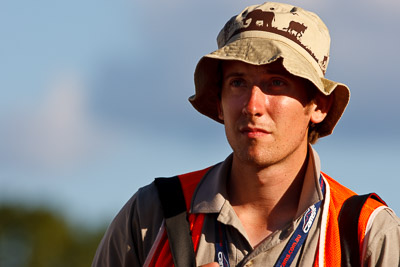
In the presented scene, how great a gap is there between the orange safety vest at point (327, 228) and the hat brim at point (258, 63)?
1.81 feet

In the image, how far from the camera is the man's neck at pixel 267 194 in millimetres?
7109

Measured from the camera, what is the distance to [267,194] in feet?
23.6

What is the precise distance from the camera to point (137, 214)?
23.7ft

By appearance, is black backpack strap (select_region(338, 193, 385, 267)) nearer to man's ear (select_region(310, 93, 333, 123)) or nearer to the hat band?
man's ear (select_region(310, 93, 333, 123))

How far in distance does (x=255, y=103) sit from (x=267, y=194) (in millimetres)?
730

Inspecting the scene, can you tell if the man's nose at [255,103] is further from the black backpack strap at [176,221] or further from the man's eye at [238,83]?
the black backpack strap at [176,221]

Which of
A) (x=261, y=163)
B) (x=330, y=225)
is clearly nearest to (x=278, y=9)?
(x=261, y=163)

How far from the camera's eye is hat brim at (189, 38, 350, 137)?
6891mm

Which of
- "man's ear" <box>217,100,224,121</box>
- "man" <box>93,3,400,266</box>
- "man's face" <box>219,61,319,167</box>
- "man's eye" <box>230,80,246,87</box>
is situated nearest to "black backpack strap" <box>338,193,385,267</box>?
"man" <box>93,3,400,266</box>

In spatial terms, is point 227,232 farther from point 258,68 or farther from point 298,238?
point 258,68

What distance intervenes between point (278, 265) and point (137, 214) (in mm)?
1168

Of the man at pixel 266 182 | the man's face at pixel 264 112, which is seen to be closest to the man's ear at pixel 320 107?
the man at pixel 266 182

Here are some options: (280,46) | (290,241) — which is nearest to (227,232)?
(290,241)

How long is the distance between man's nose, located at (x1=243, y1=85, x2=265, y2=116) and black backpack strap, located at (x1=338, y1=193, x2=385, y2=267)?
35.7 inches
